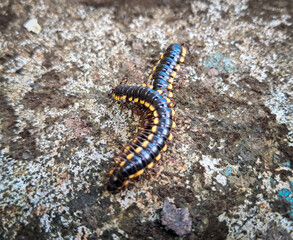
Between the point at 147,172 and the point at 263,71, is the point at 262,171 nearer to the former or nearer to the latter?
the point at 147,172

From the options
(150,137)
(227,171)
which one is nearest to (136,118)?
(150,137)

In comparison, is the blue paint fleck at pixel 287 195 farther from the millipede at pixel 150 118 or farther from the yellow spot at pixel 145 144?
the yellow spot at pixel 145 144

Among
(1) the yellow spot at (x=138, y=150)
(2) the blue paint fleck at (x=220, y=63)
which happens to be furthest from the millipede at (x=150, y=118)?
(2) the blue paint fleck at (x=220, y=63)

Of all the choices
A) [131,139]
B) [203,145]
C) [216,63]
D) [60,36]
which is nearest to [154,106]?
[131,139]

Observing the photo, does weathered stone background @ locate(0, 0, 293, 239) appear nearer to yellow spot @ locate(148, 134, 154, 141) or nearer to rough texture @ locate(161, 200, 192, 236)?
rough texture @ locate(161, 200, 192, 236)

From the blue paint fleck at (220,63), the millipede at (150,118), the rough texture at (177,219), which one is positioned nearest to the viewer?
the rough texture at (177,219)
